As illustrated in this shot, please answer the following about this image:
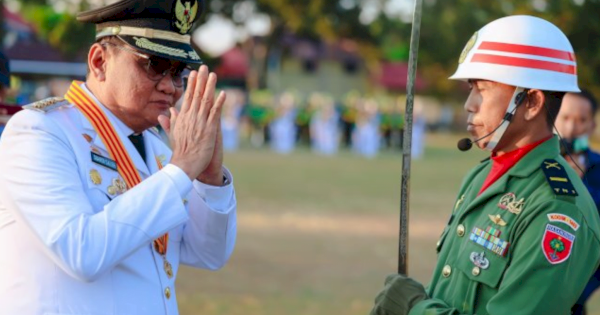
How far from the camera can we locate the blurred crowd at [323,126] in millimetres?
34531

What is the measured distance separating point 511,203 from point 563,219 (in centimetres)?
21

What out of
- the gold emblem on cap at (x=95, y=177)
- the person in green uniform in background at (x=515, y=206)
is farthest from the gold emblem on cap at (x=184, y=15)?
the person in green uniform in background at (x=515, y=206)

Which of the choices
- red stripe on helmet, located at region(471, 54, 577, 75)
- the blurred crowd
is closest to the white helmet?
red stripe on helmet, located at region(471, 54, 577, 75)

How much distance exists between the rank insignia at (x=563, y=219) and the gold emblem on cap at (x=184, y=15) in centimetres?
138

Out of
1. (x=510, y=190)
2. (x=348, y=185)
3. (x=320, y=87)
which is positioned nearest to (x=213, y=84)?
(x=510, y=190)

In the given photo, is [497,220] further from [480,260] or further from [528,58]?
[528,58]

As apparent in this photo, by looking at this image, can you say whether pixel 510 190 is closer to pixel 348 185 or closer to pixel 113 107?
pixel 113 107

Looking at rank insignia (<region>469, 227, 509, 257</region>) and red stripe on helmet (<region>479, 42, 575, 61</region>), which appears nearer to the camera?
rank insignia (<region>469, 227, 509, 257</region>)

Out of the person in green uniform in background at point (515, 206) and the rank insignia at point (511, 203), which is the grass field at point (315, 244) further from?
the rank insignia at point (511, 203)

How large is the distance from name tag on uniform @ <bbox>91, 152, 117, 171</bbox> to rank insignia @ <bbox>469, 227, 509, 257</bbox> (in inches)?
47.4

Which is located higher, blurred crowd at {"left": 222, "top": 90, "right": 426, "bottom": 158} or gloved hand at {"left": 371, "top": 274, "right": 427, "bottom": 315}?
gloved hand at {"left": 371, "top": 274, "right": 427, "bottom": 315}

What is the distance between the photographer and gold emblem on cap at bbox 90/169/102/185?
2883 millimetres

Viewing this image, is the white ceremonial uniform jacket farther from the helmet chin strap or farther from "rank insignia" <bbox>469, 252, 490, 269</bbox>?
the helmet chin strap

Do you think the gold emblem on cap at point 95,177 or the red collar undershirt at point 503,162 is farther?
the red collar undershirt at point 503,162
